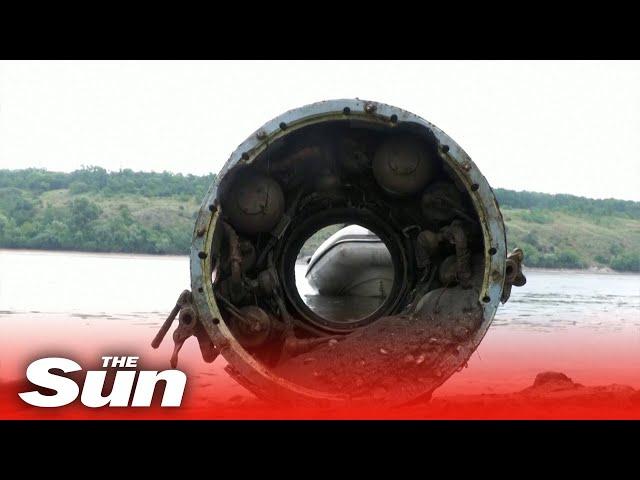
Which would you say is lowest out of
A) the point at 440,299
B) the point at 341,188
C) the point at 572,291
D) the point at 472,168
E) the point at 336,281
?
the point at 572,291

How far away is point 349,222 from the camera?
4754 mm

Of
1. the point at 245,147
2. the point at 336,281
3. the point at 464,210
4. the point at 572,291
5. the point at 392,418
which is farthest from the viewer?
the point at 572,291

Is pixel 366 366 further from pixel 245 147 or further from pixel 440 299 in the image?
pixel 245 147

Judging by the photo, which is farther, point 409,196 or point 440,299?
point 409,196

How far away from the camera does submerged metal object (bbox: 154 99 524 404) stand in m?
3.47

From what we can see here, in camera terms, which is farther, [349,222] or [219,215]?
[349,222]

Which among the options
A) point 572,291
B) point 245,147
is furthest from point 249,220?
point 572,291

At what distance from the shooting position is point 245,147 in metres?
3.50

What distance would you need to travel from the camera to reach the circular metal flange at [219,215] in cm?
342

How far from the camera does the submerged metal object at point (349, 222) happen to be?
11.4ft

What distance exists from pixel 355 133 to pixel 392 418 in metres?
1.58

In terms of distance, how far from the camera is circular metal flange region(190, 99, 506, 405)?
342cm

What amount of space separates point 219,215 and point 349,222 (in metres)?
1.37

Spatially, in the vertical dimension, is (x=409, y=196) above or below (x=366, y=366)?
above
